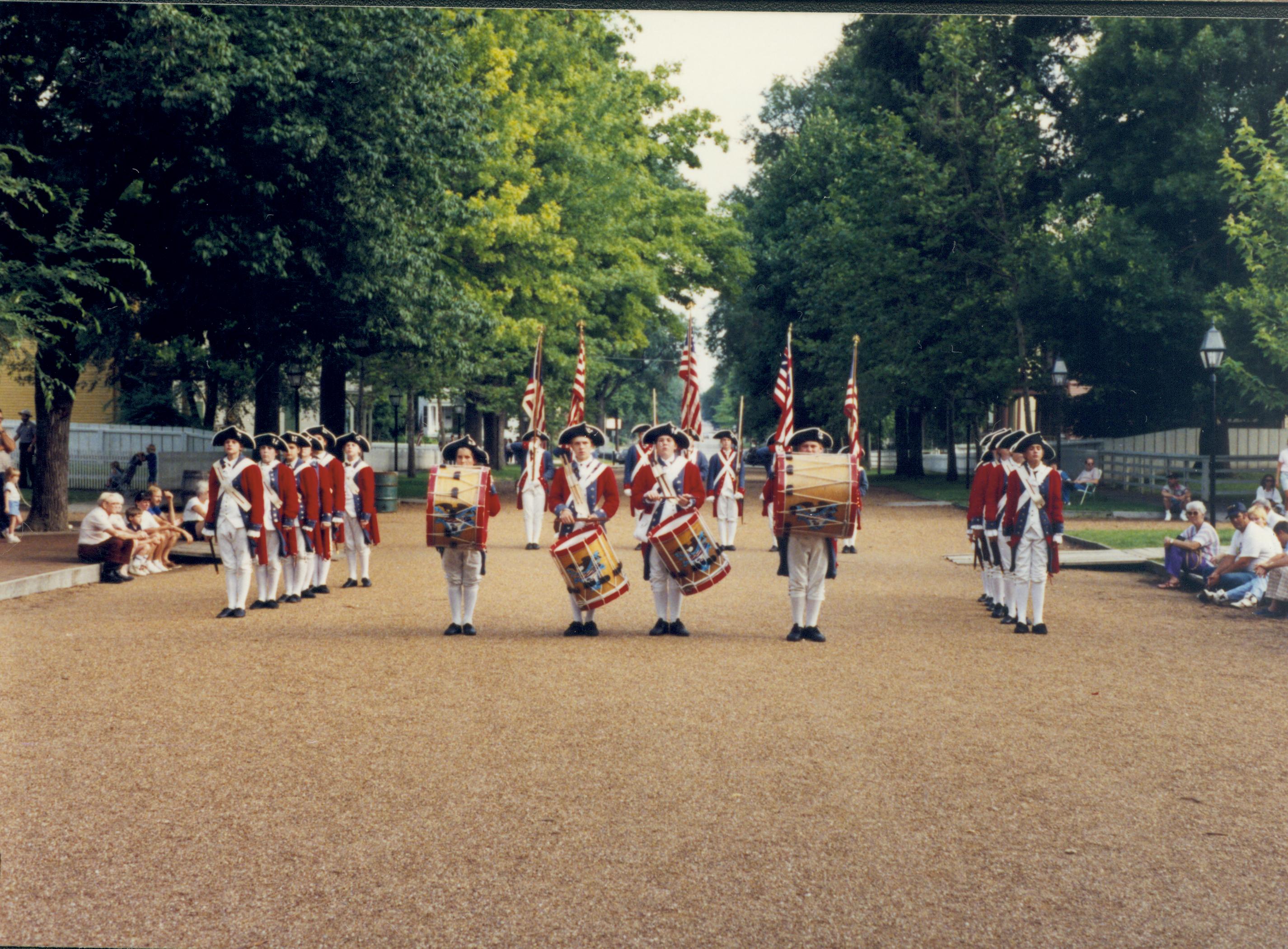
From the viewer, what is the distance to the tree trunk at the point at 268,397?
76.6 feet

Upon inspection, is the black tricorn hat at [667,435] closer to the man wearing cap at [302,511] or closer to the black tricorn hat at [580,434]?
the black tricorn hat at [580,434]

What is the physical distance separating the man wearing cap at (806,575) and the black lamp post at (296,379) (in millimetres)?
16485

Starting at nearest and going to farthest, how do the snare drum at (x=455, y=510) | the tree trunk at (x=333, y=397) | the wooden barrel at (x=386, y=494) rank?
the snare drum at (x=455, y=510), the tree trunk at (x=333, y=397), the wooden barrel at (x=386, y=494)

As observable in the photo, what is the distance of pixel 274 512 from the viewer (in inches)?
578

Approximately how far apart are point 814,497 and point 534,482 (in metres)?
11.3

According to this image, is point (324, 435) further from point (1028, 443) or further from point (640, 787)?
point (640, 787)

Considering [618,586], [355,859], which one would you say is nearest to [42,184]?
[618,586]

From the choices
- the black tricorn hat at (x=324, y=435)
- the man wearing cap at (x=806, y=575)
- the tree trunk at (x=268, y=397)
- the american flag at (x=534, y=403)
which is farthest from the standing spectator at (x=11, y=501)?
the man wearing cap at (x=806, y=575)

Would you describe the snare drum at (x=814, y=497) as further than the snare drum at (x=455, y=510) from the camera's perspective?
No

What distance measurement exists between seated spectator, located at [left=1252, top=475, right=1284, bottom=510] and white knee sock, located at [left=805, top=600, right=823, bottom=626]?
6.34 meters

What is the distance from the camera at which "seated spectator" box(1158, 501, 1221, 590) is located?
16.7 meters

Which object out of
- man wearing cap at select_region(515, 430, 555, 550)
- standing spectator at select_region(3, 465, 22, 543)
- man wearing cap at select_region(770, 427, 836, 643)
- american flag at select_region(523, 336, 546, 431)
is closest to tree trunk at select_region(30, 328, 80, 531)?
standing spectator at select_region(3, 465, 22, 543)

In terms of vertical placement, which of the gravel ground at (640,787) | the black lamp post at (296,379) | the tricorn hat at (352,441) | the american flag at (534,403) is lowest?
the gravel ground at (640,787)

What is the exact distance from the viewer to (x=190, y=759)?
7.77 metres
